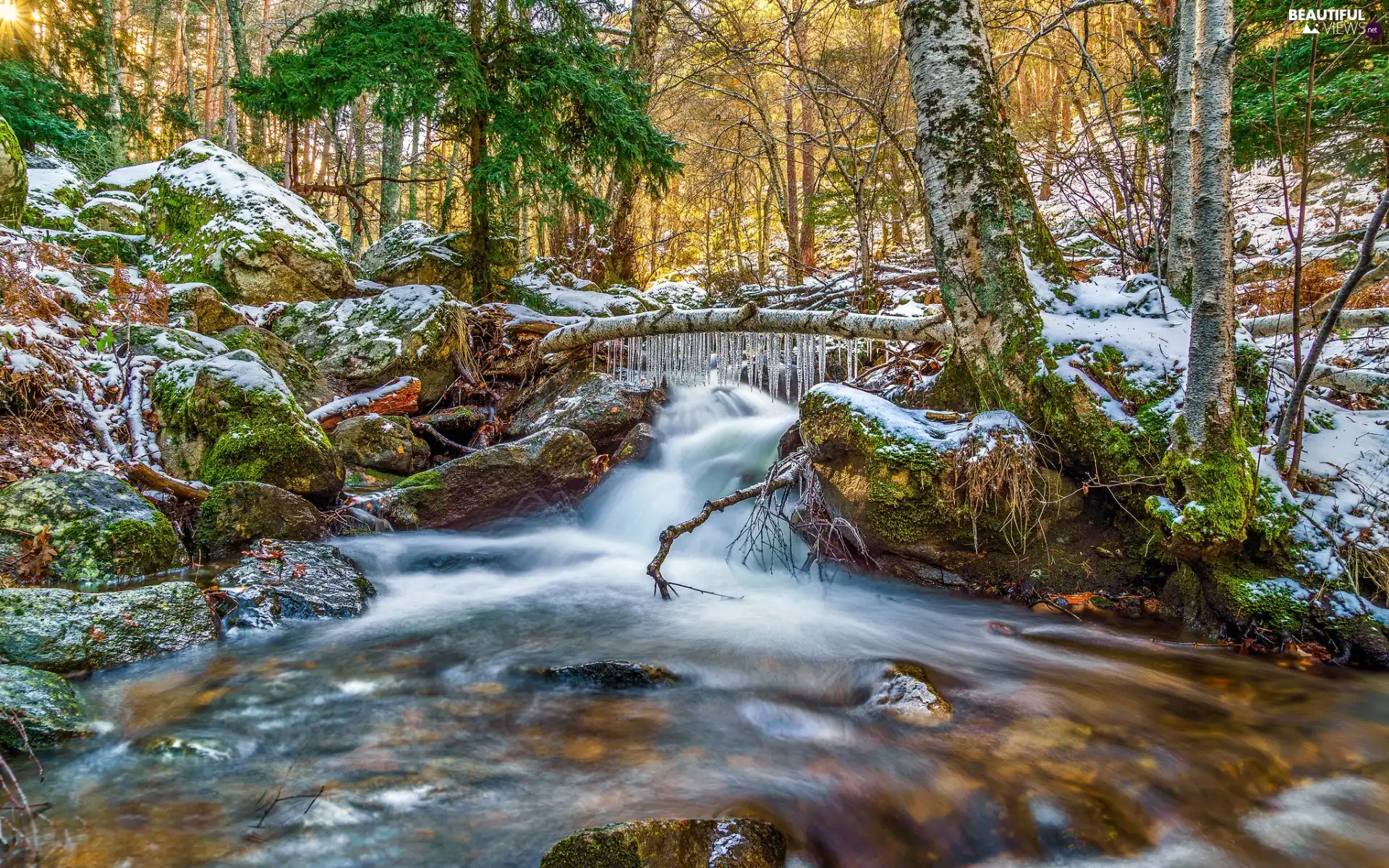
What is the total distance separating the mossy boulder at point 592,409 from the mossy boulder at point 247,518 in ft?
8.21

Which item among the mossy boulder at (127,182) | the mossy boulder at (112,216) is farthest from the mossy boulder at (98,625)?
the mossy boulder at (127,182)

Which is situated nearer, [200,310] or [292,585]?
[292,585]

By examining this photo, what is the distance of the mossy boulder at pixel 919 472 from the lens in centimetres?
358

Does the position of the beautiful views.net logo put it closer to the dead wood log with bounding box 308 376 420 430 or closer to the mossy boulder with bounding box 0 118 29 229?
the dead wood log with bounding box 308 376 420 430

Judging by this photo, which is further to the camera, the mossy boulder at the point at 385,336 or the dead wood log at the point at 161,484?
the mossy boulder at the point at 385,336

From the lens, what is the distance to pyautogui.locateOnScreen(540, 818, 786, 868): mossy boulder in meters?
1.80

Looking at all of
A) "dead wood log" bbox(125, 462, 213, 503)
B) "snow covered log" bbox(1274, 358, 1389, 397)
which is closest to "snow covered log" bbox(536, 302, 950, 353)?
"snow covered log" bbox(1274, 358, 1389, 397)

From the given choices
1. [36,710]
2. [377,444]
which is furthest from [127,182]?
[36,710]

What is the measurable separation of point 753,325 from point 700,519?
1.96 meters

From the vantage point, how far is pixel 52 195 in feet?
27.3

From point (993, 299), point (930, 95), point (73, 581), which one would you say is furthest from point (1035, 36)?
point (73, 581)

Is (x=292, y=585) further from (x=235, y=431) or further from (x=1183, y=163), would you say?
(x=1183, y=163)

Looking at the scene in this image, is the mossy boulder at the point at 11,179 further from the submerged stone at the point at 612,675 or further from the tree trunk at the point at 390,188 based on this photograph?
the tree trunk at the point at 390,188

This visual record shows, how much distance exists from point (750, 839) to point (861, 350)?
538 cm
